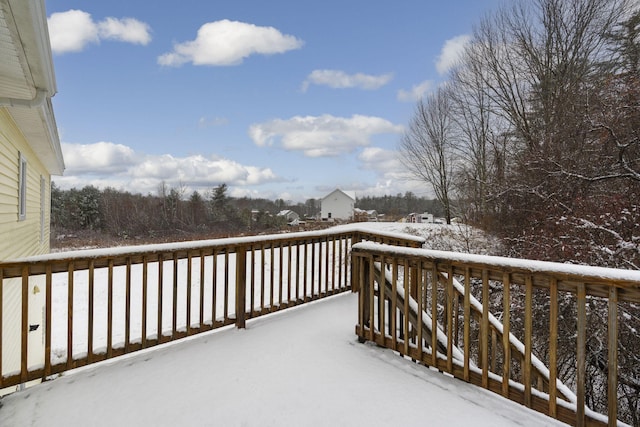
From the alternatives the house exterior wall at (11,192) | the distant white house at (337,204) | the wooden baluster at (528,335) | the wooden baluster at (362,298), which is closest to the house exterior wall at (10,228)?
the house exterior wall at (11,192)

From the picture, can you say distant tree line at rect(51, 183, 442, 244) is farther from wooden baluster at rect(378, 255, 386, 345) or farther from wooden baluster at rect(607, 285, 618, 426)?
wooden baluster at rect(607, 285, 618, 426)

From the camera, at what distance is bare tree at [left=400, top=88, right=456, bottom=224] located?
19.3m

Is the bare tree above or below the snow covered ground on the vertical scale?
above

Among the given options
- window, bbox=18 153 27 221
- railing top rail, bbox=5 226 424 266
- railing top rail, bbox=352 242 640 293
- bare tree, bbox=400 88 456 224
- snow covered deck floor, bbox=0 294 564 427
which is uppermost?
bare tree, bbox=400 88 456 224

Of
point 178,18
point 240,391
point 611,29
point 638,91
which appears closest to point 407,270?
point 240,391

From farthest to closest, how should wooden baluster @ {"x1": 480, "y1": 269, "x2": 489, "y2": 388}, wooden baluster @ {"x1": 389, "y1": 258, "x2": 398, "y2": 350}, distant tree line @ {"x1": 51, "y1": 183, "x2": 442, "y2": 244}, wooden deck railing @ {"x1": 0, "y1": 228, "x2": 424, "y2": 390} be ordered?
distant tree line @ {"x1": 51, "y1": 183, "x2": 442, "y2": 244}, wooden baluster @ {"x1": 389, "y1": 258, "x2": 398, "y2": 350}, wooden deck railing @ {"x1": 0, "y1": 228, "x2": 424, "y2": 390}, wooden baluster @ {"x1": 480, "y1": 269, "x2": 489, "y2": 388}

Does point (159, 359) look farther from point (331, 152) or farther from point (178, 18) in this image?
point (331, 152)

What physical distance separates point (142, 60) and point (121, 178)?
26924 mm

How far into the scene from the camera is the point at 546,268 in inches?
86.3

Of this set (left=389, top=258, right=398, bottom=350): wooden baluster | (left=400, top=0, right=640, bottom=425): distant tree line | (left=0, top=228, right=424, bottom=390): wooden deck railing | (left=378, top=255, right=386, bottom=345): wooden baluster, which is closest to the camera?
(left=0, top=228, right=424, bottom=390): wooden deck railing

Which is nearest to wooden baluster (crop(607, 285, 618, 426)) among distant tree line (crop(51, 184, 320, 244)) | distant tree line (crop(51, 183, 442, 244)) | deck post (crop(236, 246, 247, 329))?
Result: deck post (crop(236, 246, 247, 329))

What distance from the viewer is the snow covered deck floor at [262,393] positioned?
2.24 meters

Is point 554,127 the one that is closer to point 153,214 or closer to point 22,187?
point 22,187

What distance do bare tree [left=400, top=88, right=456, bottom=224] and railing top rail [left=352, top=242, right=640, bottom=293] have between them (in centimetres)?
1699
